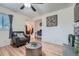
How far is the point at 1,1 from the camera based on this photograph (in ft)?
5.46

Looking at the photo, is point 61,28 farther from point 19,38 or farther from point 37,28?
point 19,38

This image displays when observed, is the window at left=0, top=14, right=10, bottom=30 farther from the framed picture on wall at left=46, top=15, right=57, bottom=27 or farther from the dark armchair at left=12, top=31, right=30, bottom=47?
the framed picture on wall at left=46, top=15, right=57, bottom=27

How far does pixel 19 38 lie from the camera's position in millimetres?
2020

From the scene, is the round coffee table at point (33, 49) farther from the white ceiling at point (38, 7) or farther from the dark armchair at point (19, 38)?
the white ceiling at point (38, 7)

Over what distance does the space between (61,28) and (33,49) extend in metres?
0.71

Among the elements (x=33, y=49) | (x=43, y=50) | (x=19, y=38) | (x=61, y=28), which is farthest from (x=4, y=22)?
(x=61, y=28)

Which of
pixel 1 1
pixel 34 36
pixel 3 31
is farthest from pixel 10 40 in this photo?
pixel 1 1

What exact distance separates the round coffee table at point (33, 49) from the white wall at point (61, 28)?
21cm

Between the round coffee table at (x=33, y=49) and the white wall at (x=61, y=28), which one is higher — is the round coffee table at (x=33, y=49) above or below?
below

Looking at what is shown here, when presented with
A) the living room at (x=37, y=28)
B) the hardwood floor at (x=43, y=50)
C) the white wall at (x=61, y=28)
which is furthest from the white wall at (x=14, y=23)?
the white wall at (x=61, y=28)

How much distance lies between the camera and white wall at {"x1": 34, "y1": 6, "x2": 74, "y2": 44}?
6.03ft

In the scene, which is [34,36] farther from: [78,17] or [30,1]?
[78,17]

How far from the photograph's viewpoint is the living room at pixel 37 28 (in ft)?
5.94

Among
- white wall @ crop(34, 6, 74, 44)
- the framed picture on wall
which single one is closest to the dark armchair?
white wall @ crop(34, 6, 74, 44)
